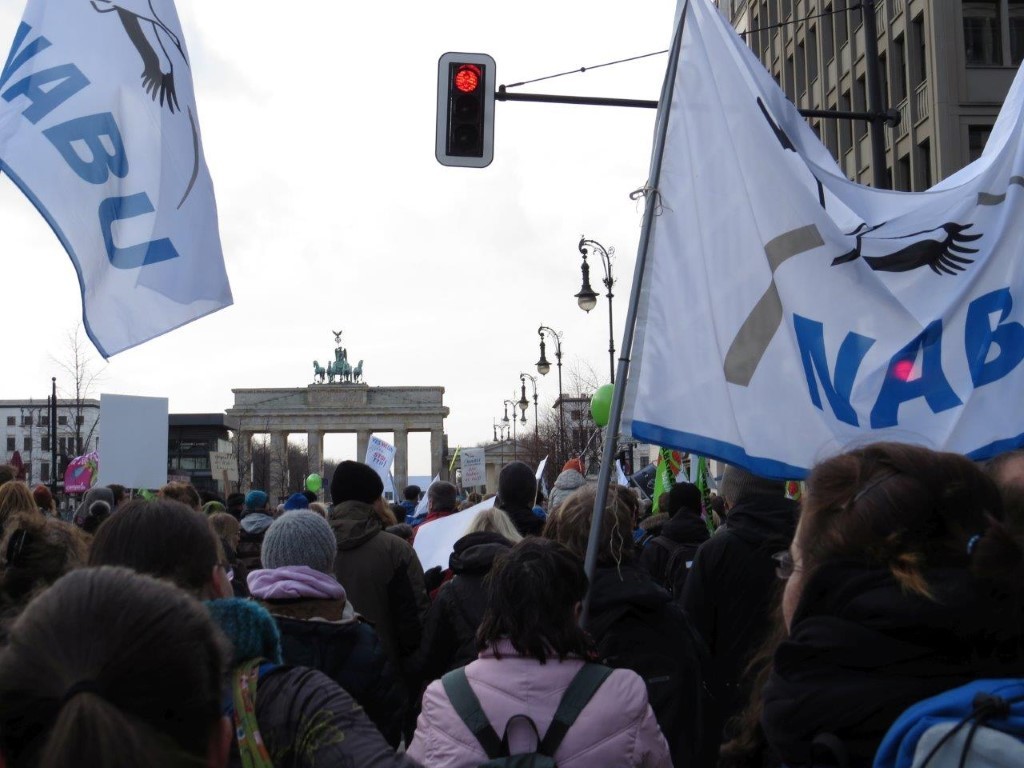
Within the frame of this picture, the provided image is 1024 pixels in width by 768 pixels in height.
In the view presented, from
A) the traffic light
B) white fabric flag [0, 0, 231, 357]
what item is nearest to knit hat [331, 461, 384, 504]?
white fabric flag [0, 0, 231, 357]

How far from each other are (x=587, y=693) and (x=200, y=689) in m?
1.82

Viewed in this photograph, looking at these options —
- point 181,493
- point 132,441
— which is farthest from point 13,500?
point 132,441

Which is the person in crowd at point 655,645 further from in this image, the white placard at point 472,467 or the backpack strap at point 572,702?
the white placard at point 472,467

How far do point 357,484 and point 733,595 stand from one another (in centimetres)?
255

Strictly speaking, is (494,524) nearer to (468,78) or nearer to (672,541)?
(672,541)

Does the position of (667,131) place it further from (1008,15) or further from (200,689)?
(1008,15)

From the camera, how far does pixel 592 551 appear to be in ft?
13.6

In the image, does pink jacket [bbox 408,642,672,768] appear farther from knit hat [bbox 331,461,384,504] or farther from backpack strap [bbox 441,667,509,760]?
knit hat [bbox 331,461,384,504]

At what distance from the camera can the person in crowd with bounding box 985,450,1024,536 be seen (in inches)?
106

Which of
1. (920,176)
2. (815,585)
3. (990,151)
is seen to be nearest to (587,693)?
(815,585)

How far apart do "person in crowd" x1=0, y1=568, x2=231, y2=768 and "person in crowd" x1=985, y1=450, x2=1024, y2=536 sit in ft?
5.08

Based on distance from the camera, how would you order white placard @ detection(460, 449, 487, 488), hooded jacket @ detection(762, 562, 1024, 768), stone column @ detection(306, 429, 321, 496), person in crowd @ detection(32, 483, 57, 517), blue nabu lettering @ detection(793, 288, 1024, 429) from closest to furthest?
1. hooded jacket @ detection(762, 562, 1024, 768)
2. blue nabu lettering @ detection(793, 288, 1024, 429)
3. person in crowd @ detection(32, 483, 57, 517)
4. white placard @ detection(460, 449, 487, 488)
5. stone column @ detection(306, 429, 321, 496)

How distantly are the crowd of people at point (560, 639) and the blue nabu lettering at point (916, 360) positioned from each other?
70 centimetres

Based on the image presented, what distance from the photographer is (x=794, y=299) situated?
462cm
